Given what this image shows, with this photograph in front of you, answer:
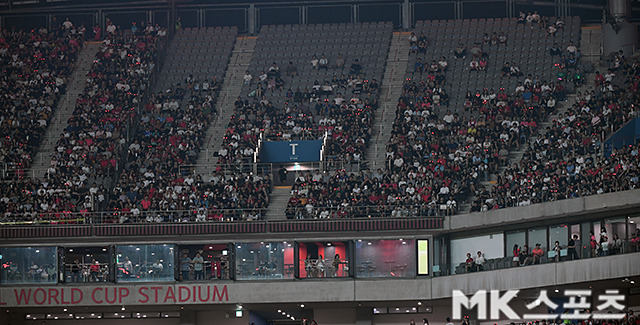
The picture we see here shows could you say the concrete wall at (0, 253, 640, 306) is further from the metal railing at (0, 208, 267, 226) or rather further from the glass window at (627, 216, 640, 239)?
the glass window at (627, 216, 640, 239)

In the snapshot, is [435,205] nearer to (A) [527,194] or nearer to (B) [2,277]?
(A) [527,194]

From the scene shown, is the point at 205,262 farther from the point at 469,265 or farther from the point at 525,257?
the point at 525,257

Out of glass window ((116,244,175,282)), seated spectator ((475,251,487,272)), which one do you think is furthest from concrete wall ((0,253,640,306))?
glass window ((116,244,175,282))

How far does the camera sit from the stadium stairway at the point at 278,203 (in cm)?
4650

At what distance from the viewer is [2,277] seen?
4562 centimetres

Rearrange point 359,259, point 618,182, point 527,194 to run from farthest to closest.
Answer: point 359,259 < point 527,194 < point 618,182

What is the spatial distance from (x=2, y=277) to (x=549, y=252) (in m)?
20.9

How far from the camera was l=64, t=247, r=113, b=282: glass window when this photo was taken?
149 ft

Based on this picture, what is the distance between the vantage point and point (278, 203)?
47.5m

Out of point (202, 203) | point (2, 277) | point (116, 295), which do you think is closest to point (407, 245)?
point (202, 203)

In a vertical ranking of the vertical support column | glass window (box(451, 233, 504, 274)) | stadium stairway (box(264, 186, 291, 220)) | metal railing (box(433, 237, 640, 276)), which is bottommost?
the vertical support column

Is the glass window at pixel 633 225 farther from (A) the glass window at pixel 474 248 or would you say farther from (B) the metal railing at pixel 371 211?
(B) the metal railing at pixel 371 211

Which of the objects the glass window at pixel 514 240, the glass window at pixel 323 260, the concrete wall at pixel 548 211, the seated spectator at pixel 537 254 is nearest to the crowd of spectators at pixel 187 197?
the glass window at pixel 323 260

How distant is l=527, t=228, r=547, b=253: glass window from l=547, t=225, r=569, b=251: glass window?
253 millimetres
